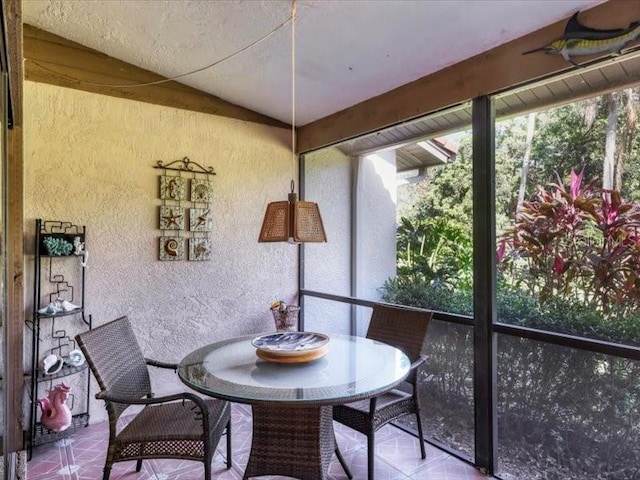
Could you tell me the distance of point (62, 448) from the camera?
271 centimetres

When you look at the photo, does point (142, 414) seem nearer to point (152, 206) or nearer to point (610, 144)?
point (152, 206)

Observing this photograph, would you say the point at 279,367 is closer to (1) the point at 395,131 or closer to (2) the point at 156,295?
(2) the point at 156,295

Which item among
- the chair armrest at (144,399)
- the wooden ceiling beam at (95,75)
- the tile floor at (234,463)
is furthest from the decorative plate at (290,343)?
the wooden ceiling beam at (95,75)

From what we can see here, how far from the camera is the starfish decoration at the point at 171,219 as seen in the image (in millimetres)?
3352

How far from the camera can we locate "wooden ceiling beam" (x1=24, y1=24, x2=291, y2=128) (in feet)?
9.44

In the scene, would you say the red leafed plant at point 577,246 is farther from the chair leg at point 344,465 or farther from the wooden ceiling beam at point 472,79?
the chair leg at point 344,465

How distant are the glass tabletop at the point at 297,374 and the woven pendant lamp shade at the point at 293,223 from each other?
2.05 feet

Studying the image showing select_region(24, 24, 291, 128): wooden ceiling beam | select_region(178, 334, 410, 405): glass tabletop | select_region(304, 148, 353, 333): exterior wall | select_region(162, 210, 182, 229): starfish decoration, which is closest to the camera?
select_region(178, 334, 410, 405): glass tabletop

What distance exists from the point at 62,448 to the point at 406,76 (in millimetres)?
3444

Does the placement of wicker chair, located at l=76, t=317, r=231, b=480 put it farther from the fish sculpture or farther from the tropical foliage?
the fish sculpture

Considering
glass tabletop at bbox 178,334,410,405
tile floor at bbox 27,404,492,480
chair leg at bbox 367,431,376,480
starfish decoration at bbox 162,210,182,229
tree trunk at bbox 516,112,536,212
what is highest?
tree trunk at bbox 516,112,536,212

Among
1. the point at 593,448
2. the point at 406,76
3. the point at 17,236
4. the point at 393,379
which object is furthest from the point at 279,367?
the point at 406,76

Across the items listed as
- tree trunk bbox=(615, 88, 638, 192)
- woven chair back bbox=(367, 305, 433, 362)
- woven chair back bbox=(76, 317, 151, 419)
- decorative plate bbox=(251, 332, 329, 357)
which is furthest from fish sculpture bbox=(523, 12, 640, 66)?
woven chair back bbox=(76, 317, 151, 419)

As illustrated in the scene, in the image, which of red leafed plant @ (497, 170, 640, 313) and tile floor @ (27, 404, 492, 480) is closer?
red leafed plant @ (497, 170, 640, 313)
